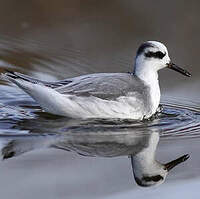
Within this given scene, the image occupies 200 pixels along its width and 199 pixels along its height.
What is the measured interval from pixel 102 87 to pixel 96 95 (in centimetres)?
8

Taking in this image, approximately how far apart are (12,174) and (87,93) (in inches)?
55.5

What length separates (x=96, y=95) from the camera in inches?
227

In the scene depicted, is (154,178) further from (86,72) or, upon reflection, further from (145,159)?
(86,72)

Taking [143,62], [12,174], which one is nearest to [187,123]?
[143,62]

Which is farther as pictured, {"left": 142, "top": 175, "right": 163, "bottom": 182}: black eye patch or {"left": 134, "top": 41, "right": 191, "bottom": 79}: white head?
{"left": 134, "top": 41, "right": 191, "bottom": 79}: white head

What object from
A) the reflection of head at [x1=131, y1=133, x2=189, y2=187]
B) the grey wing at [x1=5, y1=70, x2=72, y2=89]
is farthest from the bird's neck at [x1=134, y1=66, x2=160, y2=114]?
the reflection of head at [x1=131, y1=133, x2=189, y2=187]

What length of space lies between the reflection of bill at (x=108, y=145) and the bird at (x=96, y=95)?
0.29m

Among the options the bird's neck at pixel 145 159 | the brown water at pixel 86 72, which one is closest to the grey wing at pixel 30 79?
the brown water at pixel 86 72

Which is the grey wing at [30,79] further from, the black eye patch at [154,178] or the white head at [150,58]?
the black eye patch at [154,178]

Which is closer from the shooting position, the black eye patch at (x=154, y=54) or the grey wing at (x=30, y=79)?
the grey wing at (x=30, y=79)

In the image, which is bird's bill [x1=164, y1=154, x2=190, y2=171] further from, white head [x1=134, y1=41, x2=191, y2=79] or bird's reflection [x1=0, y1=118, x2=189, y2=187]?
white head [x1=134, y1=41, x2=191, y2=79]

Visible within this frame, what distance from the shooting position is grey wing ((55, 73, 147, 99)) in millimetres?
5770

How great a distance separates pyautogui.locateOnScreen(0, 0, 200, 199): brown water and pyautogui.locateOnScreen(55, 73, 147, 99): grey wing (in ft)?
0.74

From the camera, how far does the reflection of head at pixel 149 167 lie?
14.8ft
